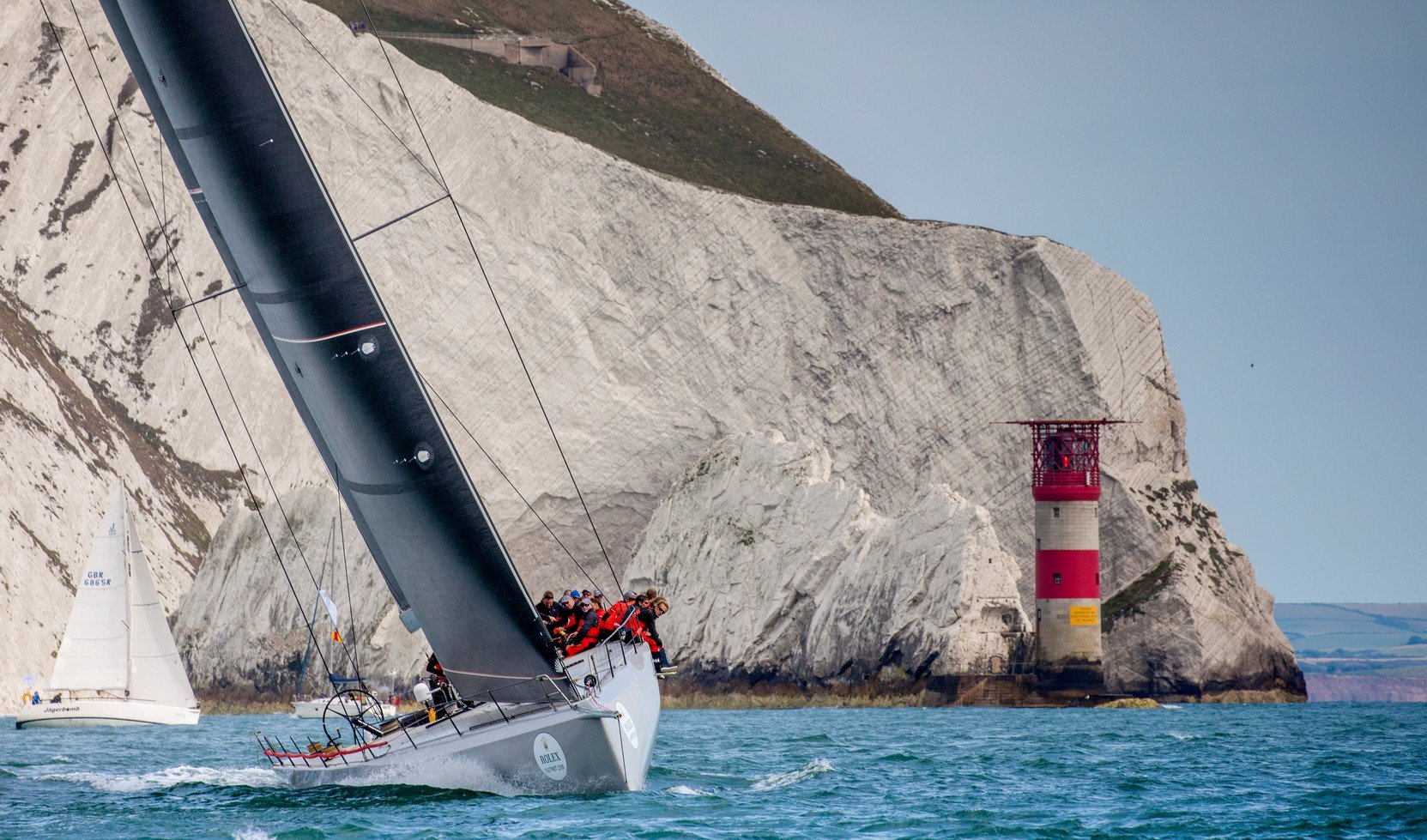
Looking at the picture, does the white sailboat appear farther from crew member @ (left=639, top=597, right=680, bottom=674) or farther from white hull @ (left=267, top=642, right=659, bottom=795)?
white hull @ (left=267, top=642, right=659, bottom=795)

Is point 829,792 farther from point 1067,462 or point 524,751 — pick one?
point 1067,462

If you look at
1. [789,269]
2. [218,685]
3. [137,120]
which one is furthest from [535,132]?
[218,685]

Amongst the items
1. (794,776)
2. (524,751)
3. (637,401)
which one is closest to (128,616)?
(794,776)

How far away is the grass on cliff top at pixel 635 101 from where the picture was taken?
74.9 m

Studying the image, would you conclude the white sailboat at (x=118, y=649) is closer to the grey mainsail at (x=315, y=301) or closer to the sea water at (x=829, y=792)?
the sea water at (x=829, y=792)

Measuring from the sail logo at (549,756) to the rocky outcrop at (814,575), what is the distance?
3364 centimetres

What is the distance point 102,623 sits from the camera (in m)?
45.4

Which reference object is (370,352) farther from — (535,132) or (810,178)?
(810,178)

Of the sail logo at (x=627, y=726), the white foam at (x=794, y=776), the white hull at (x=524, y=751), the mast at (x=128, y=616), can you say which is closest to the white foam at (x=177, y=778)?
the white hull at (x=524, y=751)

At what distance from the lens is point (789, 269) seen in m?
70.9

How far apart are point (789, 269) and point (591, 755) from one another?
51957 mm

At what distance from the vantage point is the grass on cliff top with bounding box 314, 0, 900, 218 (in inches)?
2950

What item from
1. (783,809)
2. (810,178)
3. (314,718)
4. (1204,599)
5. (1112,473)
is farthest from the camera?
(810,178)

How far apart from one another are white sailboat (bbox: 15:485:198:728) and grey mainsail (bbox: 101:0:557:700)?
1063 inches
